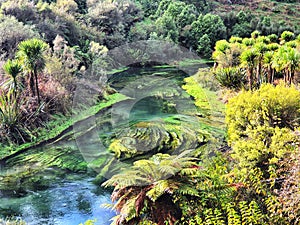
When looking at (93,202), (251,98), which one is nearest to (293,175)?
(251,98)

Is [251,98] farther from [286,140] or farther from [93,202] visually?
[93,202]

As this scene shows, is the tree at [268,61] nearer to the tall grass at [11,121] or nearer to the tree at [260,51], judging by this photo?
the tree at [260,51]

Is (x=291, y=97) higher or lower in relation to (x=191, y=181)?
higher

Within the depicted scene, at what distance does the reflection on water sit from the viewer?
9539mm

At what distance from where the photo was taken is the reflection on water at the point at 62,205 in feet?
31.3

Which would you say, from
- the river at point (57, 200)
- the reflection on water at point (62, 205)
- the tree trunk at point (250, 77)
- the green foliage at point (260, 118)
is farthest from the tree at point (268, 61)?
the reflection on water at point (62, 205)

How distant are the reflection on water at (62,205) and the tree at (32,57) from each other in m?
6.86

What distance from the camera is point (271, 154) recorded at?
8094 mm

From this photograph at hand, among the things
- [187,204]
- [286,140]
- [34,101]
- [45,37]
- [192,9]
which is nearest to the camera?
[187,204]

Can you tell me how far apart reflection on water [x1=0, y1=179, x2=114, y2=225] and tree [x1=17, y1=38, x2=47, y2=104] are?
6.86 m

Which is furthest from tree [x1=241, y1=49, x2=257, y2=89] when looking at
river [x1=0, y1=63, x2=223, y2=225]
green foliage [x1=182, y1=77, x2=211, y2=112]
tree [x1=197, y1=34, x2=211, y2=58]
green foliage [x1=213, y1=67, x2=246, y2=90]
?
tree [x1=197, y1=34, x2=211, y2=58]

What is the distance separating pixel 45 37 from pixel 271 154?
19.5m

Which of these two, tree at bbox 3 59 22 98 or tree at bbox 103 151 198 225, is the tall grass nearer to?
tree at bbox 3 59 22 98

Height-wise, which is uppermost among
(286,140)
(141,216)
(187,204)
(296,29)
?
(286,140)
